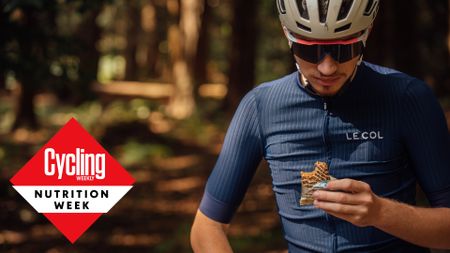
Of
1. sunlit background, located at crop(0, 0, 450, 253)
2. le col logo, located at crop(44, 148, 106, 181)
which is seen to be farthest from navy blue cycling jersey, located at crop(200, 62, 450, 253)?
sunlit background, located at crop(0, 0, 450, 253)

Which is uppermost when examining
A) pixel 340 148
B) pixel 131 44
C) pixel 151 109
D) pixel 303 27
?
pixel 303 27

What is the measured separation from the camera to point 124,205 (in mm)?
14500

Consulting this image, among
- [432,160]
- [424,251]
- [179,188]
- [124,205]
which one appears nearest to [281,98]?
[432,160]

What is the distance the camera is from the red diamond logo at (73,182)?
4777mm

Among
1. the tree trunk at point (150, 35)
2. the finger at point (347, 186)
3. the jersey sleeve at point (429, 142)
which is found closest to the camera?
the finger at point (347, 186)

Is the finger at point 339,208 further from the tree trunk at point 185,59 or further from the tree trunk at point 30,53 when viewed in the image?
the tree trunk at point 185,59

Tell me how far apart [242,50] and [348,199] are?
22312 mm

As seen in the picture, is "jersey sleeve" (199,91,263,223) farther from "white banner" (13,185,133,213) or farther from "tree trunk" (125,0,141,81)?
"tree trunk" (125,0,141,81)

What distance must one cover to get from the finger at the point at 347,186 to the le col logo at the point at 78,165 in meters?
2.69

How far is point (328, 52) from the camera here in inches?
113

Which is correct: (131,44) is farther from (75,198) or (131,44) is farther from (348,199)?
(348,199)

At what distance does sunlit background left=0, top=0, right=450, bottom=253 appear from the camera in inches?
394

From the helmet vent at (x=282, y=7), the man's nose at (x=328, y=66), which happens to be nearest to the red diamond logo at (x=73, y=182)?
the helmet vent at (x=282, y=7)

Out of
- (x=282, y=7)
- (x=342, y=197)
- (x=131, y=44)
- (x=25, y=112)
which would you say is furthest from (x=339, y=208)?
(x=131, y=44)
